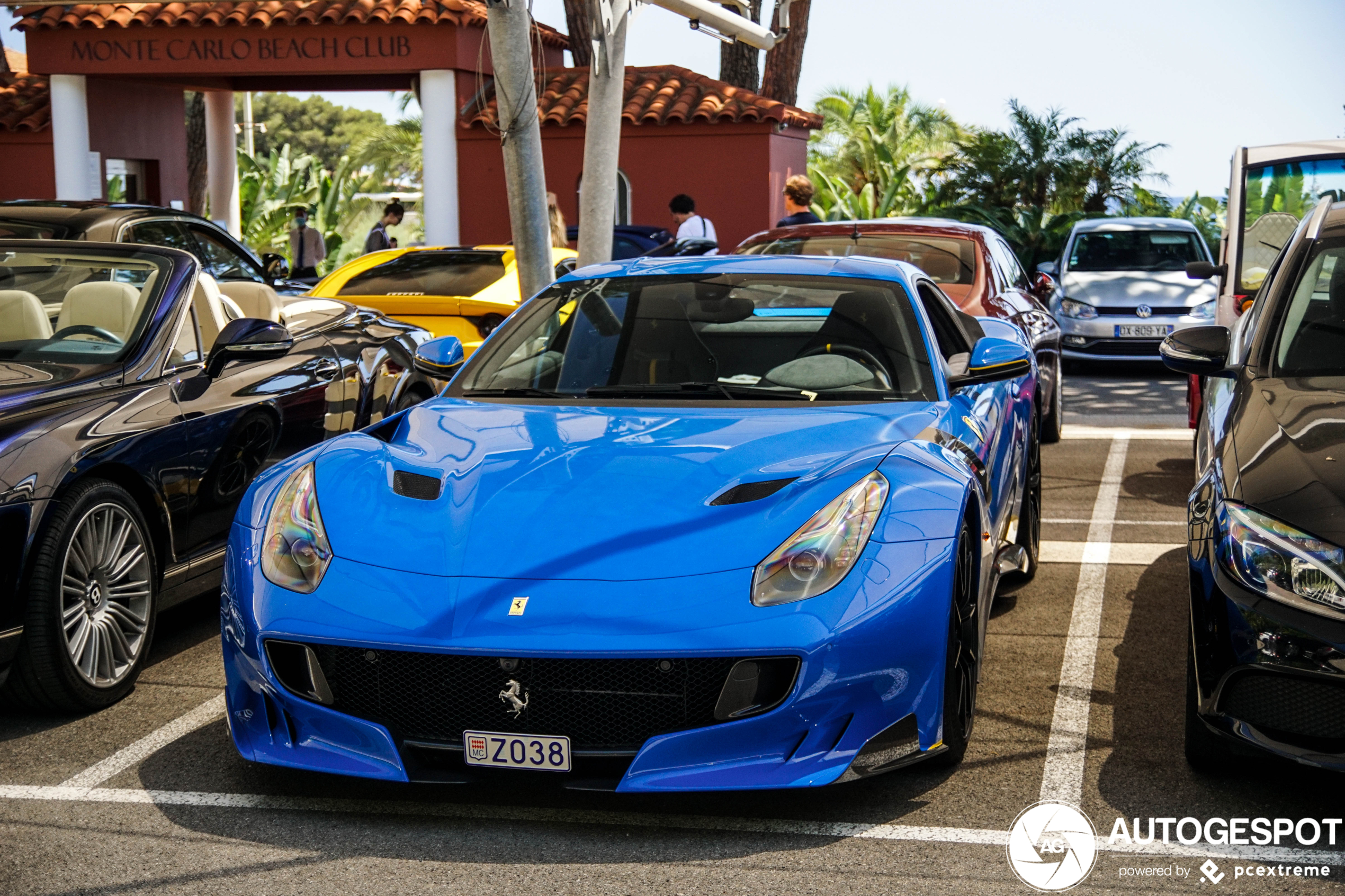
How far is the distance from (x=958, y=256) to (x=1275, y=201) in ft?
12.4

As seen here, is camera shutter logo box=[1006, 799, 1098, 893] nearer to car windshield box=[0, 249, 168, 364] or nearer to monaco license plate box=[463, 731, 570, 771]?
monaco license plate box=[463, 731, 570, 771]

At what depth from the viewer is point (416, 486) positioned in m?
4.21

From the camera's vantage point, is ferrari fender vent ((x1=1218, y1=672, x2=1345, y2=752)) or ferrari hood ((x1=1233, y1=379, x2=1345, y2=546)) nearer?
ferrari fender vent ((x1=1218, y1=672, x2=1345, y2=752))

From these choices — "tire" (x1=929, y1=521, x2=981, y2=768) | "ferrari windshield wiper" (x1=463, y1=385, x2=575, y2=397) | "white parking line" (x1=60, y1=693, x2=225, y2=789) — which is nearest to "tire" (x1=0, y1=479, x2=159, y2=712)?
"white parking line" (x1=60, y1=693, x2=225, y2=789)

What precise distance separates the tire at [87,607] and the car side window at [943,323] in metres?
2.92

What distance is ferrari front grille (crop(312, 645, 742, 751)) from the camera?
361 centimetres

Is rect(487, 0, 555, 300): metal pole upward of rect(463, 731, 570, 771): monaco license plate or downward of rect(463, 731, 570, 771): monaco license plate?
upward

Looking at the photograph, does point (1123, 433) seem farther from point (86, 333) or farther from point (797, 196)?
point (86, 333)

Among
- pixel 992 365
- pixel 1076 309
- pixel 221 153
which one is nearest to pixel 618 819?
pixel 992 365

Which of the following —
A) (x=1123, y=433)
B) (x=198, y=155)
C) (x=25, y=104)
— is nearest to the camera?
(x=1123, y=433)

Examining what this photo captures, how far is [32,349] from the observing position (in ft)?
18.5

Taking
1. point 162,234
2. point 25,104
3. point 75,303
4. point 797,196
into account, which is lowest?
point 75,303

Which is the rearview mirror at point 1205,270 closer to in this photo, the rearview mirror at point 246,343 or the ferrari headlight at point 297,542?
the rearview mirror at point 246,343

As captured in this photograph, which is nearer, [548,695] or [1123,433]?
[548,695]
